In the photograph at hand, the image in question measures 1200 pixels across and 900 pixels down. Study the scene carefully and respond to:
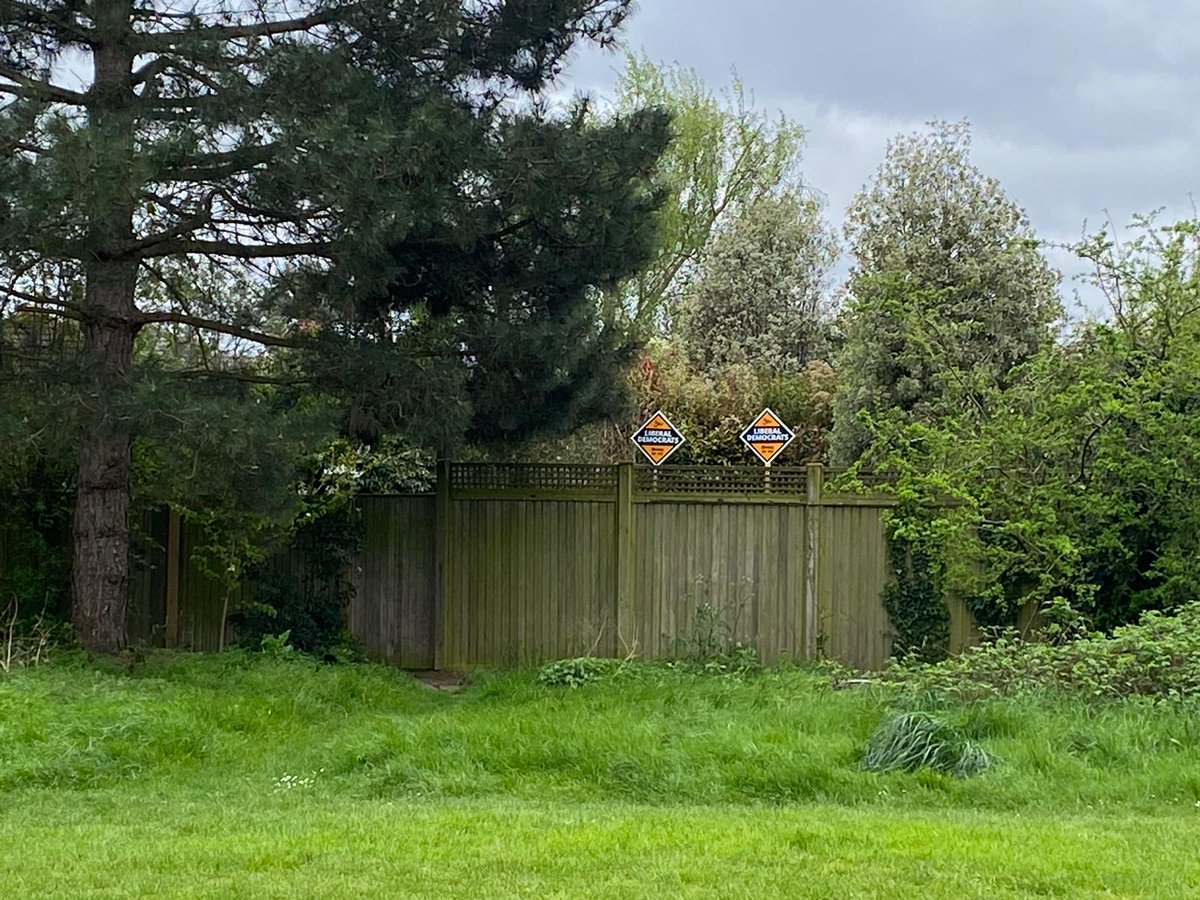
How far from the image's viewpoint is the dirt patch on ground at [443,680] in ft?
36.0

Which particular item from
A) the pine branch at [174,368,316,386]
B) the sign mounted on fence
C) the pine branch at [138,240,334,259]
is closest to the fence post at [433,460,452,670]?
the sign mounted on fence

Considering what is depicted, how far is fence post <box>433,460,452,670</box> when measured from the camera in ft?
38.9

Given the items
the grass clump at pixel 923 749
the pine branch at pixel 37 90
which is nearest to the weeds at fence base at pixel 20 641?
the pine branch at pixel 37 90

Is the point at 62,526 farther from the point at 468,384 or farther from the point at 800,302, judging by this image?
the point at 800,302

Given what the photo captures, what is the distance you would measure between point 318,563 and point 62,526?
236 centimetres

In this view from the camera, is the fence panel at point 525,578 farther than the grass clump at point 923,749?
Yes

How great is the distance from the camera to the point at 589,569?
11797mm

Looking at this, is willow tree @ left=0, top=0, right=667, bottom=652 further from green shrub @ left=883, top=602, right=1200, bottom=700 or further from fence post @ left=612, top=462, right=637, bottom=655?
green shrub @ left=883, top=602, right=1200, bottom=700

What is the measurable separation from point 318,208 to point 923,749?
575 centimetres

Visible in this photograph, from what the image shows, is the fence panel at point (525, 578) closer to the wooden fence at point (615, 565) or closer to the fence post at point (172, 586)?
the wooden fence at point (615, 565)

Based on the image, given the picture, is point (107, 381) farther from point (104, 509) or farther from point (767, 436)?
point (767, 436)

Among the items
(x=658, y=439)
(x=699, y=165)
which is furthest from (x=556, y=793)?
(x=699, y=165)

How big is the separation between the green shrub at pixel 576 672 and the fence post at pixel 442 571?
156 centimetres

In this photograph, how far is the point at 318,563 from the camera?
38.3 ft
